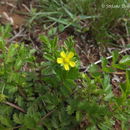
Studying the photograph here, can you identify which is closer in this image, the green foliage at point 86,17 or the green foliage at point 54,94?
the green foliage at point 54,94

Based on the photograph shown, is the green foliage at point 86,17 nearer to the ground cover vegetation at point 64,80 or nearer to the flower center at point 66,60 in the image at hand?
the ground cover vegetation at point 64,80

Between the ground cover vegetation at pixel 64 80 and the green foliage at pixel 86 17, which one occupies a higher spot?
the green foliage at pixel 86 17

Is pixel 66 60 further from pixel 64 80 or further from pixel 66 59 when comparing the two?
pixel 64 80

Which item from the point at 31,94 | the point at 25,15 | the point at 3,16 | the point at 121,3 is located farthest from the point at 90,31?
the point at 31,94

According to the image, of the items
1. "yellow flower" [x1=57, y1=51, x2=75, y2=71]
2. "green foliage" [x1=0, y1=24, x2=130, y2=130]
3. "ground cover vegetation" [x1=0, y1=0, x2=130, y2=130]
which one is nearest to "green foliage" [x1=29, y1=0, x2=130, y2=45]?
"ground cover vegetation" [x1=0, y1=0, x2=130, y2=130]

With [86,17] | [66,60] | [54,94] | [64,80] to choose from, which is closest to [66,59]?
[66,60]

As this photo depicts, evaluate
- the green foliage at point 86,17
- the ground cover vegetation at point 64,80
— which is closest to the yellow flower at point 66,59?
the ground cover vegetation at point 64,80

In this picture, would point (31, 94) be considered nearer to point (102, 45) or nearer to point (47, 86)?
point (47, 86)
